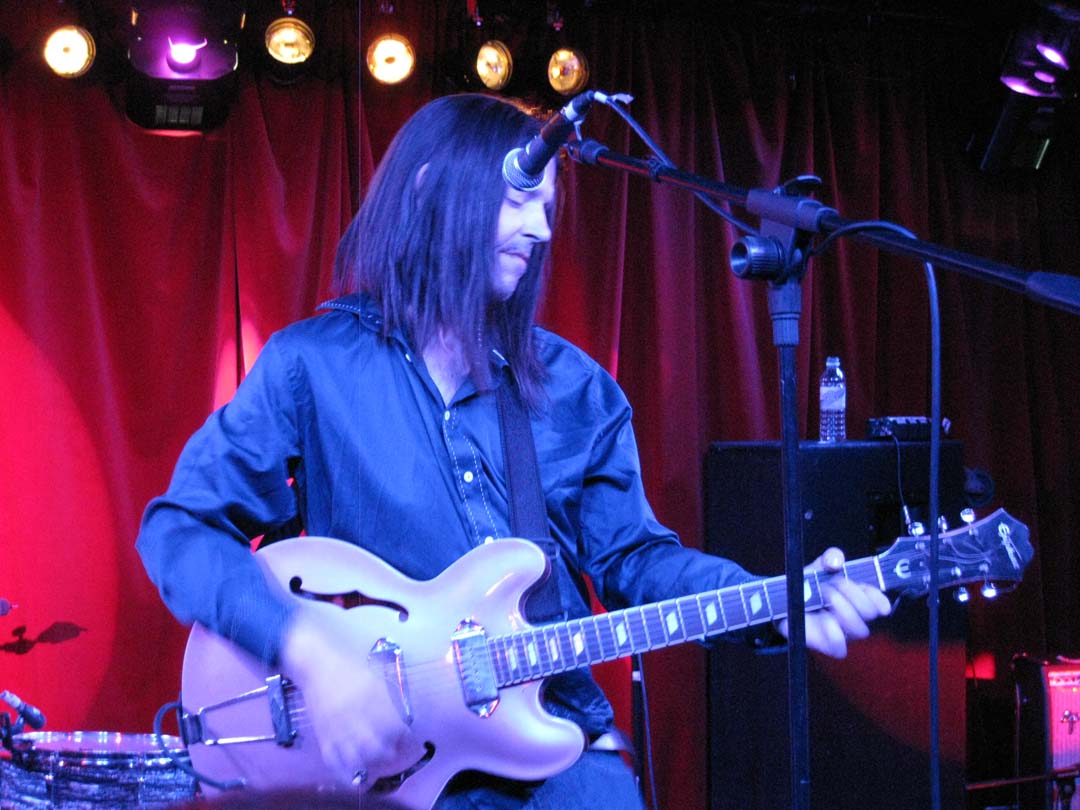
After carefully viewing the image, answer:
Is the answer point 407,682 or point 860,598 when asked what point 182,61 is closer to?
point 407,682

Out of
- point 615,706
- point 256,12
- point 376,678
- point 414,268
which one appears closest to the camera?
point 376,678

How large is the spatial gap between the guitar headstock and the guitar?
0.20 meters

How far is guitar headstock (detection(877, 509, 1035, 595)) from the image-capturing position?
2150mm

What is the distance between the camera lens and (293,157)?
4.01m

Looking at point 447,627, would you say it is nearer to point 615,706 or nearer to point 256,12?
point 615,706

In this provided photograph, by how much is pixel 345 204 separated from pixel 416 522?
2.21 meters

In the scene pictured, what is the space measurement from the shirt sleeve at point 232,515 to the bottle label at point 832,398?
2.80 meters

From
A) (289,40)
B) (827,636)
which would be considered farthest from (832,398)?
(827,636)

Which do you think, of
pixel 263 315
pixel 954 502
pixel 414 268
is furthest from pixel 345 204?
pixel 954 502

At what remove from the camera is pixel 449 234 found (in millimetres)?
2232

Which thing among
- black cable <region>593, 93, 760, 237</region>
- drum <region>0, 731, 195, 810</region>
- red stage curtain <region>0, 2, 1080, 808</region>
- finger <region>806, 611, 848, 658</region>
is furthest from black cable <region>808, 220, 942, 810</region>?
red stage curtain <region>0, 2, 1080, 808</region>

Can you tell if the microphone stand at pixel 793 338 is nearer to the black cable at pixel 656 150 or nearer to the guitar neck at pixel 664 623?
the black cable at pixel 656 150

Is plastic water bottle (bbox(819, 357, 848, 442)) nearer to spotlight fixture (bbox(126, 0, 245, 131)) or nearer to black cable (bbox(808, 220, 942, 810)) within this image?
spotlight fixture (bbox(126, 0, 245, 131))

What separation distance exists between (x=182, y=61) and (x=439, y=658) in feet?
8.05
